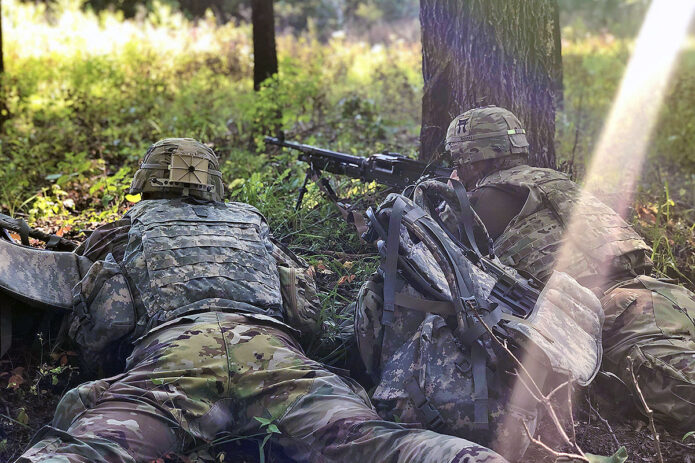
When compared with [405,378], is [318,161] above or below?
above

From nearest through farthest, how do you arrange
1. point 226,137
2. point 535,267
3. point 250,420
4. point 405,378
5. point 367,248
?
point 250,420
point 405,378
point 535,267
point 367,248
point 226,137

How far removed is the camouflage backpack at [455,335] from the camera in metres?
2.89

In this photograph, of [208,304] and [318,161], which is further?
[318,161]

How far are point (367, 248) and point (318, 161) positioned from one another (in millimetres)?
753

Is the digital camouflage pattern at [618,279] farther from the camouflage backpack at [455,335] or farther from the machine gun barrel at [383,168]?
the machine gun barrel at [383,168]

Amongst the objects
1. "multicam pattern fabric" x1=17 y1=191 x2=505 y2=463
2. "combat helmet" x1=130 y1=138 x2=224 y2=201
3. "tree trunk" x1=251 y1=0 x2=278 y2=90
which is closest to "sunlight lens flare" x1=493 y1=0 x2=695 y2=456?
"multicam pattern fabric" x1=17 y1=191 x2=505 y2=463

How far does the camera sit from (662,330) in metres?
3.52

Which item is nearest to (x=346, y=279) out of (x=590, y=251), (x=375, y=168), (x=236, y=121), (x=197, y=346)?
(x=375, y=168)

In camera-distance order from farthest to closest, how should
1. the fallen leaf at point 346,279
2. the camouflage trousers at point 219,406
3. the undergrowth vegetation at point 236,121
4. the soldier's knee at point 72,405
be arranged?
the undergrowth vegetation at point 236,121, the fallen leaf at point 346,279, the soldier's knee at point 72,405, the camouflage trousers at point 219,406

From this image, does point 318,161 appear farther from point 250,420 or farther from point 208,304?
point 250,420

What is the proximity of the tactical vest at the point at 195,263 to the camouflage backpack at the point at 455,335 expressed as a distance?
522mm

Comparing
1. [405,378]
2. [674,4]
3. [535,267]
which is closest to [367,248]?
[535,267]

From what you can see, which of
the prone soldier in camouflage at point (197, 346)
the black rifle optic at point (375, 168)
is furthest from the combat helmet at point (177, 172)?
the black rifle optic at point (375, 168)

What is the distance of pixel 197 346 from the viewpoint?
2865 millimetres
